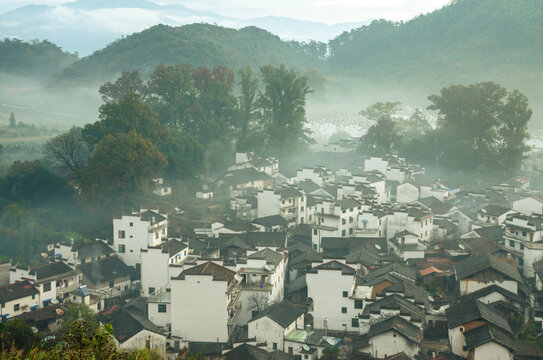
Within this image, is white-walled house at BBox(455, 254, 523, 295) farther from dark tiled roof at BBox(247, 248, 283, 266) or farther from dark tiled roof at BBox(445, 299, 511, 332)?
dark tiled roof at BBox(247, 248, 283, 266)

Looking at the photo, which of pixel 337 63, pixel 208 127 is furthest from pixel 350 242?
pixel 337 63

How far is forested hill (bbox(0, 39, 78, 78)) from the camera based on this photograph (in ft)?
167

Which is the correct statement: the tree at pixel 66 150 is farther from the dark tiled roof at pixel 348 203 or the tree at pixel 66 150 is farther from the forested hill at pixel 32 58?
the forested hill at pixel 32 58

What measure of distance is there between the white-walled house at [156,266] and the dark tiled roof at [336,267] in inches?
187

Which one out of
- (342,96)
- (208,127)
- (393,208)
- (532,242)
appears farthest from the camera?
(342,96)

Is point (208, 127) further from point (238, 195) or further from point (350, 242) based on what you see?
point (350, 242)

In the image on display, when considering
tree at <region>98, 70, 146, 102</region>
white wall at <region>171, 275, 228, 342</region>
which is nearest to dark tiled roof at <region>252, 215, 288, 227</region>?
white wall at <region>171, 275, 228, 342</region>

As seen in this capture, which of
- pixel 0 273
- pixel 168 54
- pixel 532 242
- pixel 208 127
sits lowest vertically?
pixel 0 273

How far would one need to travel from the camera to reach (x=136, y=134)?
25.2 metres

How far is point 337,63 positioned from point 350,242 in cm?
5735

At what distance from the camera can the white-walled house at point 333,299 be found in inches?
611

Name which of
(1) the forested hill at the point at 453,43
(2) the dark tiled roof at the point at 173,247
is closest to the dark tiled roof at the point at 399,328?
(2) the dark tiled roof at the point at 173,247

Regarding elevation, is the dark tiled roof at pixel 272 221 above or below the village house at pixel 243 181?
below

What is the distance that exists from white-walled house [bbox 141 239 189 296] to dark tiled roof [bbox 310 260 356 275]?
4.76 metres
